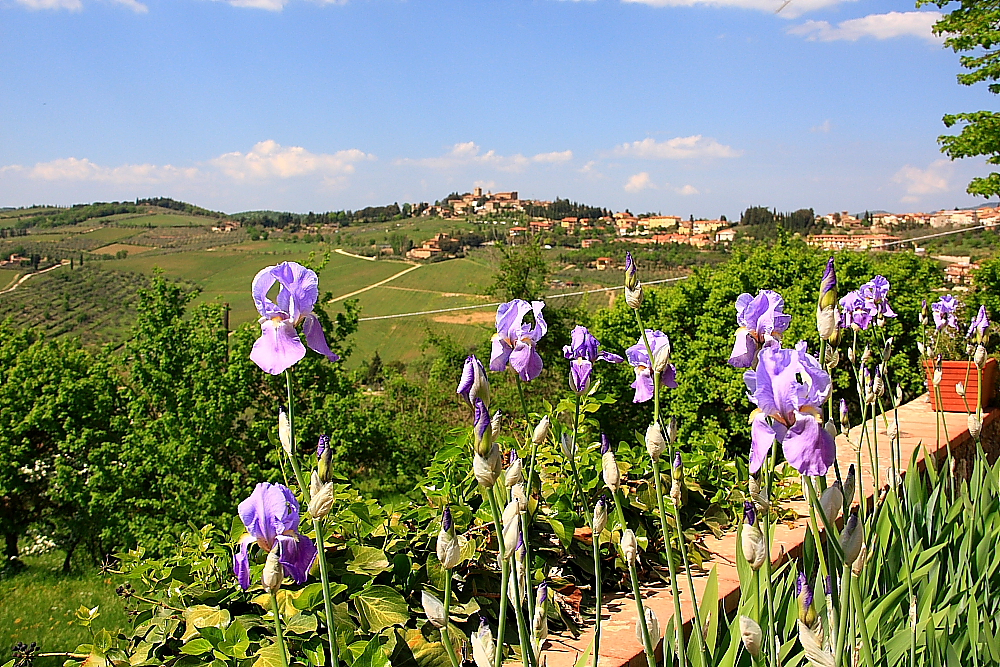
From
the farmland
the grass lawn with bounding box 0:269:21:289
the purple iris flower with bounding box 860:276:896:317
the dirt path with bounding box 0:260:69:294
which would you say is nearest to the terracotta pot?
the purple iris flower with bounding box 860:276:896:317

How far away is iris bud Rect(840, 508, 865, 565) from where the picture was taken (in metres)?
0.79

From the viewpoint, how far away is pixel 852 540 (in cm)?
80

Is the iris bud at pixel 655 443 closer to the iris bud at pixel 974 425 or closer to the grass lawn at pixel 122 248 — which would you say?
the iris bud at pixel 974 425

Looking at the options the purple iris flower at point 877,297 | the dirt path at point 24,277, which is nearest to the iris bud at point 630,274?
the purple iris flower at point 877,297

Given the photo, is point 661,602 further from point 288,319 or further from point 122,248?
point 122,248

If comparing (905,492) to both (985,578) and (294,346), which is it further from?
(294,346)

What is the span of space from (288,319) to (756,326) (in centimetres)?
70

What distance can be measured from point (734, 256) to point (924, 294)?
8.48 feet

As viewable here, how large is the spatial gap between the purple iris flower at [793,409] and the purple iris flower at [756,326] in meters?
0.27

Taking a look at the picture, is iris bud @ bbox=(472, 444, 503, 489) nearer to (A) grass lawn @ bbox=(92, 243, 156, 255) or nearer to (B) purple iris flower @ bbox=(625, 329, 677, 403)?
(B) purple iris flower @ bbox=(625, 329, 677, 403)

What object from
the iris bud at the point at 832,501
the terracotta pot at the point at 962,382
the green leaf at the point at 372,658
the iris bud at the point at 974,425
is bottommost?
the terracotta pot at the point at 962,382

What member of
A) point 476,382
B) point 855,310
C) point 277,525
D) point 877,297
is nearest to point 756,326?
point 476,382

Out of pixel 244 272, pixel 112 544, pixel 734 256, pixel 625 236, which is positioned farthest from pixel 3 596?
pixel 244 272

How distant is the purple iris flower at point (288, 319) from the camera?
A: 0.96 m
